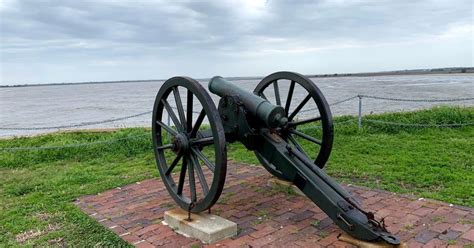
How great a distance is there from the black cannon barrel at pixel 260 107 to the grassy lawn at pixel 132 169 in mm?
1715

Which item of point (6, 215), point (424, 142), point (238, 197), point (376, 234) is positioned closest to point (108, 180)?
point (6, 215)

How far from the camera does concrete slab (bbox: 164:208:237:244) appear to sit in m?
3.65

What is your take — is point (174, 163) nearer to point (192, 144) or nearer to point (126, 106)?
point (192, 144)

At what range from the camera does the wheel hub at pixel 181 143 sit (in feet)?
13.6

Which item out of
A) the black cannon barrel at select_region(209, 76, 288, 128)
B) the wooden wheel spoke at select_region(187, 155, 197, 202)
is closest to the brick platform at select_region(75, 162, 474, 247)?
the wooden wheel spoke at select_region(187, 155, 197, 202)

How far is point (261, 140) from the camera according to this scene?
424 cm

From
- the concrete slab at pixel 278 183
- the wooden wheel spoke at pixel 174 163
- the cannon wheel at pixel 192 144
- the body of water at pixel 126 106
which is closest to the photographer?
the cannon wheel at pixel 192 144

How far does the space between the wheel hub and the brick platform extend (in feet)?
2.42

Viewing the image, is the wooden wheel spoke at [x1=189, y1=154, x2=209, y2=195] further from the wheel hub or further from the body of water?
the body of water

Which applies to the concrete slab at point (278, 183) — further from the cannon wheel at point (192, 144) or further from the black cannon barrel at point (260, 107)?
the black cannon barrel at point (260, 107)

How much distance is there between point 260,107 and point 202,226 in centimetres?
126

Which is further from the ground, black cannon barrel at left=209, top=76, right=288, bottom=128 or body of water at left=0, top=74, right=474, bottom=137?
black cannon barrel at left=209, top=76, right=288, bottom=128

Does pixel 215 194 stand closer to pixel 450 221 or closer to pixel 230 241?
pixel 230 241

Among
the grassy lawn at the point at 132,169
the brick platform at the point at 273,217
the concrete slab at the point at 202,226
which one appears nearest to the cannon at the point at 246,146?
the concrete slab at the point at 202,226
